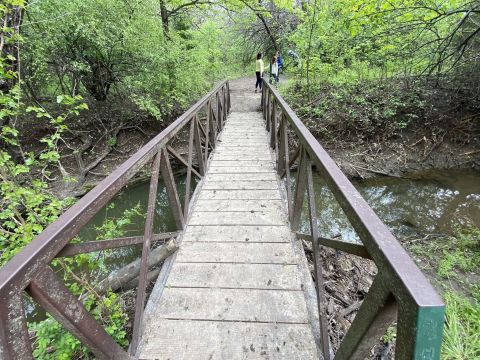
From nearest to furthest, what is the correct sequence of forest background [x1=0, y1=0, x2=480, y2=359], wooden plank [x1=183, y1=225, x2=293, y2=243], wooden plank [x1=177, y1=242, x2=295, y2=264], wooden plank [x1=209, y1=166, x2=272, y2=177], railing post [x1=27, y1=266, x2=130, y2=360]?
railing post [x1=27, y1=266, x2=130, y2=360], wooden plank [x1=177, y1=242, x2=295, y2=264], wooden plank [x1=183, y1=225, x2=293, y2=243], wooden plank [x1=209, y1=166, x2=272, y2=177], forest background [x1=0, y1=0, x2=480, y2=359]

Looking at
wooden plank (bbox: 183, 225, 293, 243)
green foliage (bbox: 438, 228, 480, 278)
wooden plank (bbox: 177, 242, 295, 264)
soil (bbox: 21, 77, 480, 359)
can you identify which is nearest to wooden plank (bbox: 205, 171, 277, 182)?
wooden plank (bbox: 183, 225, 293, 243)

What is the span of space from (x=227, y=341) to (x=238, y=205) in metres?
1.73

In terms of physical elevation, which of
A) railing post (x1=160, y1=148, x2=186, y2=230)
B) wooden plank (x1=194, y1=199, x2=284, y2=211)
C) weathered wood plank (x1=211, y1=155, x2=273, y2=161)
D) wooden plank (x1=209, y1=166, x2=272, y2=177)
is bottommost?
wooden plank (x1=194, y1=199, x2=284, y2=211)

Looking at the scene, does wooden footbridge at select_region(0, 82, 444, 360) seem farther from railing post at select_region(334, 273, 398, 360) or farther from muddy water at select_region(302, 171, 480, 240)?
muddy water at select_region(302, 171, 480, 240)

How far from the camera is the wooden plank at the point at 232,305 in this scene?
5.70ft

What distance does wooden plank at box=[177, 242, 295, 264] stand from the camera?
227cm

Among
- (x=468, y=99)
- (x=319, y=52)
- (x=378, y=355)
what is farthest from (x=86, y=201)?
(x=468, y=99)

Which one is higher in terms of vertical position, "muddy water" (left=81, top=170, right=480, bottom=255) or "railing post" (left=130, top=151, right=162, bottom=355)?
"railing post" (left=130, top=151, right=162, bottom=355)

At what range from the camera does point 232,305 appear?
183 cm

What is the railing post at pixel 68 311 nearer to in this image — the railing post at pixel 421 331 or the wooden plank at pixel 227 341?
the wooden plank at pixel 227 341

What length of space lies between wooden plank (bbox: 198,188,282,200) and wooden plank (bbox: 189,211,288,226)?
36cm

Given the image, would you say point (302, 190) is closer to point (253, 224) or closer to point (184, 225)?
point (253, 224)

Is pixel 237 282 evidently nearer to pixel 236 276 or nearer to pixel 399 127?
pixel 236 276

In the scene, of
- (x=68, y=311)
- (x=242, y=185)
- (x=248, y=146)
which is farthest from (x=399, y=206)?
(x=68, y=311)
